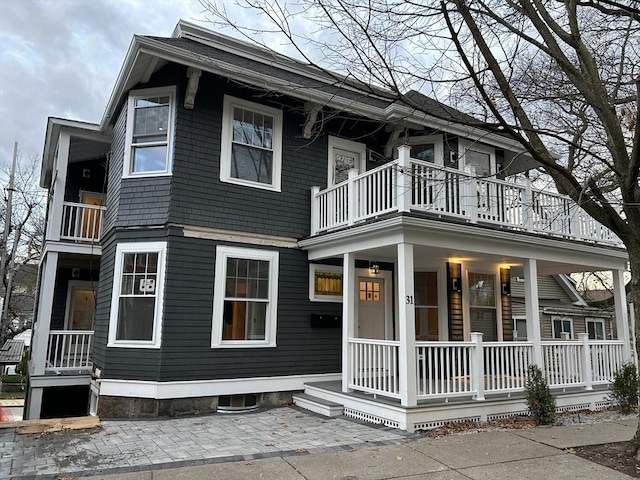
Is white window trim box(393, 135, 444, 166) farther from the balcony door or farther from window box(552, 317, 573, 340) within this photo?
window box(552, 317, 573, 340)

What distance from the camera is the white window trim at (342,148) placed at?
992 cm

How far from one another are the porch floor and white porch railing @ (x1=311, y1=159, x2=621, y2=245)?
2.91 m

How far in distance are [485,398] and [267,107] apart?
263 inches

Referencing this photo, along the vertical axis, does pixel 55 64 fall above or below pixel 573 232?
above

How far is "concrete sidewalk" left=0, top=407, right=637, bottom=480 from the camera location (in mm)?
4676

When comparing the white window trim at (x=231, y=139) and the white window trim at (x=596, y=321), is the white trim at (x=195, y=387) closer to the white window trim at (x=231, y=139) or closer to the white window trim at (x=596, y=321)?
the white window trim at (x=231, y=139)

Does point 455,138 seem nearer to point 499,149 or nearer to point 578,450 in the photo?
point 499,149

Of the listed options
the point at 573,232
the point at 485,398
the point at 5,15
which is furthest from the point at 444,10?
the point at 5,15

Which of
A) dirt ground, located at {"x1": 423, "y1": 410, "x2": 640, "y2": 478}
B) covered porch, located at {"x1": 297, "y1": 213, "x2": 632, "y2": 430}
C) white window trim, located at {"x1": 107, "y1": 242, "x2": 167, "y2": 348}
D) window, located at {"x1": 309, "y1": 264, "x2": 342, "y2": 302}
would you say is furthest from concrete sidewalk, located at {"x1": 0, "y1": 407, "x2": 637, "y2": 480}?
window, located at {"x1": 309, "y1": 264, "x2": 342, "y2": 302}

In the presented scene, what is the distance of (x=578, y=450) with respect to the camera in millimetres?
5664

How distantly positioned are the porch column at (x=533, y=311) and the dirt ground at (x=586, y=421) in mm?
1102

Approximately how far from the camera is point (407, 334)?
668 centimetres

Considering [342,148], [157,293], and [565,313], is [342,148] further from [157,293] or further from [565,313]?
[565,313]

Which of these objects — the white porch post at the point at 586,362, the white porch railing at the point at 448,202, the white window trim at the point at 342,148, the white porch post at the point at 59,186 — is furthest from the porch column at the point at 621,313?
the white porch post at the point at 59,186
